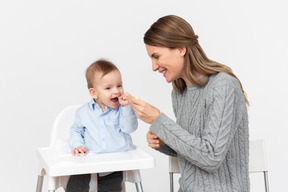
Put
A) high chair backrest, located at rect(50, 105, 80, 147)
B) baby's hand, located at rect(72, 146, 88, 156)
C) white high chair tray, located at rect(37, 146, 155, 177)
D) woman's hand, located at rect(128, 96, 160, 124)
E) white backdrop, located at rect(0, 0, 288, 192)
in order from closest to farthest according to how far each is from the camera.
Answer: white high chair tray, located at rect(37, 146, 155, 177) → woman's hand, located at rect(128, 96, 160, 124) → baby's hand, located at rect(72, 146, 88, 156) → high chair backrest, located at rect(50, 105, 80, 147) → white backdrop, located at rect(0, 0, 288, 192)

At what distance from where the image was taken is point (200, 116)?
6.39ft

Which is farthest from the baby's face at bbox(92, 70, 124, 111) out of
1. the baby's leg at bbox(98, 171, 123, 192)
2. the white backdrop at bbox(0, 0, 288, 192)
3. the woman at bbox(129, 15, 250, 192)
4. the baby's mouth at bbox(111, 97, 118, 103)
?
the white backdrop at bbox(0, 0, 288, 192)

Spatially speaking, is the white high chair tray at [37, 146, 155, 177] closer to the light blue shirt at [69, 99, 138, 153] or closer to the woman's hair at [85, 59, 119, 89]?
the light blue shirt at [69, 99, 138, 153]

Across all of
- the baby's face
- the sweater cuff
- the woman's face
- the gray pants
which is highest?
the woman's face

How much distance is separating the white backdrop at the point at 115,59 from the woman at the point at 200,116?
116 cm

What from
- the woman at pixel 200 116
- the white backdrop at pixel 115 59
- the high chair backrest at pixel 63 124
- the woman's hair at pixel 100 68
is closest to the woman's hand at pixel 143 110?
the woman at pixel 200 116

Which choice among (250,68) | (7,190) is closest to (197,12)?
(250,68)

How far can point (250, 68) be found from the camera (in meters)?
3.24

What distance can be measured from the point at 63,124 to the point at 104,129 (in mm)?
378

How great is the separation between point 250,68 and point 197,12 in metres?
0.51

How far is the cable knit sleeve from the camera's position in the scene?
1803 mm

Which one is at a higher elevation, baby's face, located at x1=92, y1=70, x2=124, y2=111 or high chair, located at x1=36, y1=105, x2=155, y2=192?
baby's face, located at x1=92, y1=70, x2=124, y2=111

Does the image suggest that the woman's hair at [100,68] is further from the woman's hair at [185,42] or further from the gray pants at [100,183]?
the gray pants at [100,183]

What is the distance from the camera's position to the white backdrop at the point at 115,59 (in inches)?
123
